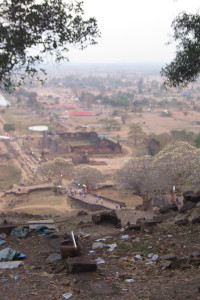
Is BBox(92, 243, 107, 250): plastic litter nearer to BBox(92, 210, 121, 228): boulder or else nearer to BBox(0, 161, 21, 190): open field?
BBox(92, 210, 121, 228): boulder

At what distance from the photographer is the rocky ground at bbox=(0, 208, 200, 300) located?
13.4 feet

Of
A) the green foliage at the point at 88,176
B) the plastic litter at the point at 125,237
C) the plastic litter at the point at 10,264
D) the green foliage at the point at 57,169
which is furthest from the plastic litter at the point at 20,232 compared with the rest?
the green foliage at the point at 57,169

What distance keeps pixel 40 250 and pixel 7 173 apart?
27113mm

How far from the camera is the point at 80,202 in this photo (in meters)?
22.2

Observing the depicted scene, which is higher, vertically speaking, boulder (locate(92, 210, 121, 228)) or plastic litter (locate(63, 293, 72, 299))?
plastic litter (locate(63, 293, 72, 299))

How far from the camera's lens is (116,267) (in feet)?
16.6

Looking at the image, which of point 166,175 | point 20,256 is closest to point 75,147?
point 166,175

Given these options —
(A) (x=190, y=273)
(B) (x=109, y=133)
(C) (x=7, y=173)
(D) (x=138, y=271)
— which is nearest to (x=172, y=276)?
(A) (x=190, y=273)

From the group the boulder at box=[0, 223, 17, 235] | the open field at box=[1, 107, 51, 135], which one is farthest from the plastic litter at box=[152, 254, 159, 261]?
the open field at box=[1, 107, 51, 135]

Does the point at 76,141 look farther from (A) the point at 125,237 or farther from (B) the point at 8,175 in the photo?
(A) the point at 125,237

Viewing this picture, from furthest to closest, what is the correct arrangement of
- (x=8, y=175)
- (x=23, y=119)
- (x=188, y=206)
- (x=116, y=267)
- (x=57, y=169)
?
(x=23, y=119)
(x=8, y=175)
(x=57, y=169)
(x=188, y=206)
(x=116, y=267)

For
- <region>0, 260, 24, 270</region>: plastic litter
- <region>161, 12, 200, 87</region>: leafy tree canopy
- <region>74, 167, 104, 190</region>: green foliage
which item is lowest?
<region>74, 167, 104, 190</region>: green foliage

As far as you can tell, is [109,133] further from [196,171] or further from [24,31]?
[24,31]

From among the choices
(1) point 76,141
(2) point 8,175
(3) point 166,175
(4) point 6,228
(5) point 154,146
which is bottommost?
(2) point 8,175
